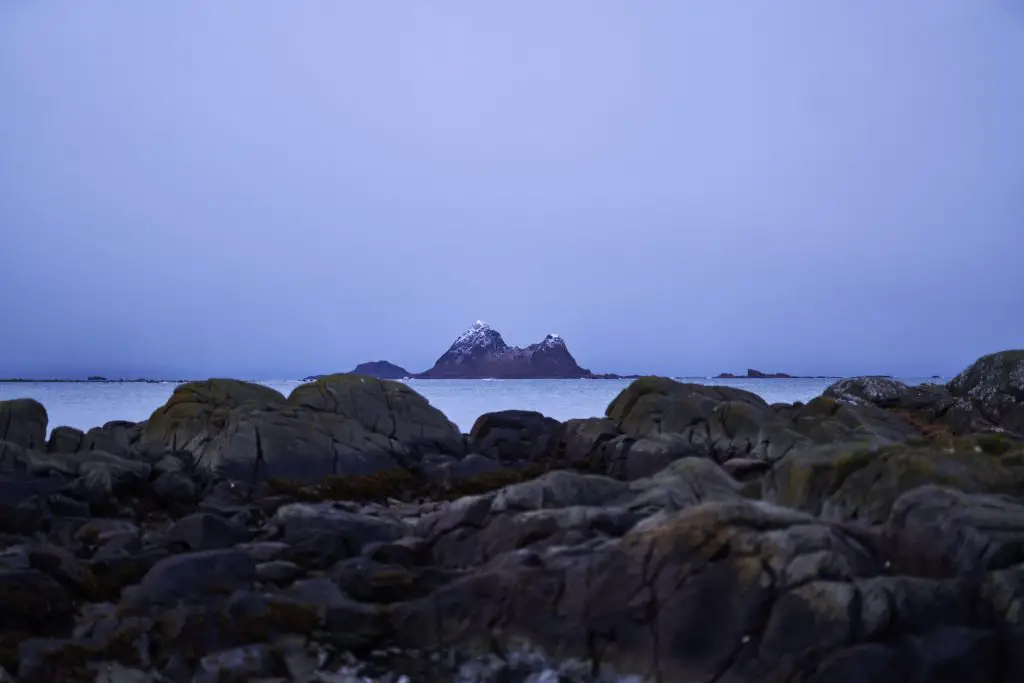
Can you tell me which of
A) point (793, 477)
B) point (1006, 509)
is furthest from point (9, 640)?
point (1006, 509)

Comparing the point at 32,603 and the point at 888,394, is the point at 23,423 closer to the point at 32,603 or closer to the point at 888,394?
the point at 32,603

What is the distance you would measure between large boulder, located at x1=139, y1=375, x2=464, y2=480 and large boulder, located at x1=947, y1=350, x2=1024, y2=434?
20.3 metres

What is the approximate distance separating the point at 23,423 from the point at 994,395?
35.1 m

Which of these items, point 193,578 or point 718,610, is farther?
point 193,578

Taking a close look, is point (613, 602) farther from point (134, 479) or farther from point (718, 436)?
point (718, 436)

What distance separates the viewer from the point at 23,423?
2267cm

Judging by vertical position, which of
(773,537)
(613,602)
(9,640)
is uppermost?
(773,537)

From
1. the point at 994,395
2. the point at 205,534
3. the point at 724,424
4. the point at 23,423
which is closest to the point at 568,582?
the point at 205,534

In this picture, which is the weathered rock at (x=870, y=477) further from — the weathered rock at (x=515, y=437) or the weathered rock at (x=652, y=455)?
the weathered rock at (x=515, y=437)

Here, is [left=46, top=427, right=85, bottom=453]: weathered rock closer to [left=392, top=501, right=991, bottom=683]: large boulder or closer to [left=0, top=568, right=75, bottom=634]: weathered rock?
[left=0, top=568, right=75, bottom=634]: weathered rock

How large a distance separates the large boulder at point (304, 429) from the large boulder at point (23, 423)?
9.28ft

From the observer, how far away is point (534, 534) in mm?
10312

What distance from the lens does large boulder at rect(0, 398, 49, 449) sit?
22344mm

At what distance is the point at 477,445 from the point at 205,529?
1451 centimetres
